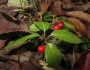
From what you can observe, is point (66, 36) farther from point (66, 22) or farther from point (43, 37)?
point (66, 22)

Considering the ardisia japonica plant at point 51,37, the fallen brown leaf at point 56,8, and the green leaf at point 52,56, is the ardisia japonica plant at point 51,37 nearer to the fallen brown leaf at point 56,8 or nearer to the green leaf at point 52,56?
the green leaf at point 52,56

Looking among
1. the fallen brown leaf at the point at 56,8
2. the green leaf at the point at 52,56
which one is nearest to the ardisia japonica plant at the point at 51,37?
the green leaf at the point at 52,56

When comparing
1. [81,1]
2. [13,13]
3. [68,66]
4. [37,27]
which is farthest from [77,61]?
[81,1]

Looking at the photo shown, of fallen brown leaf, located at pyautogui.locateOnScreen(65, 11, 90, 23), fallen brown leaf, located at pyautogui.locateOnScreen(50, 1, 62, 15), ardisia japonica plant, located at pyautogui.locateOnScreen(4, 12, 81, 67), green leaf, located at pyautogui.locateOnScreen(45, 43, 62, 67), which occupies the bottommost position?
green leaf, located at pyautogui.locateOnScreen(45, 43, 62, 67)

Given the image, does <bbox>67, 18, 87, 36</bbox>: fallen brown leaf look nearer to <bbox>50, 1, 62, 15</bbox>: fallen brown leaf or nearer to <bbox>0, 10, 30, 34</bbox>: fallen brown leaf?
<bbox>50, 1, 62, 15</bbox>: fallen brown leaf

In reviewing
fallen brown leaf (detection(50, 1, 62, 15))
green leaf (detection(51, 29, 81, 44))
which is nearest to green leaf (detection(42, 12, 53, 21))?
fallen brown leaf (detection(50, 1, 62, 15))

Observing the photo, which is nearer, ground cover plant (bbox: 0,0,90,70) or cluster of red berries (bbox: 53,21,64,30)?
ground cover plant (bbox: 0,0,90,70)

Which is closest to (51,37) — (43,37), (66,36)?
(43,37)
